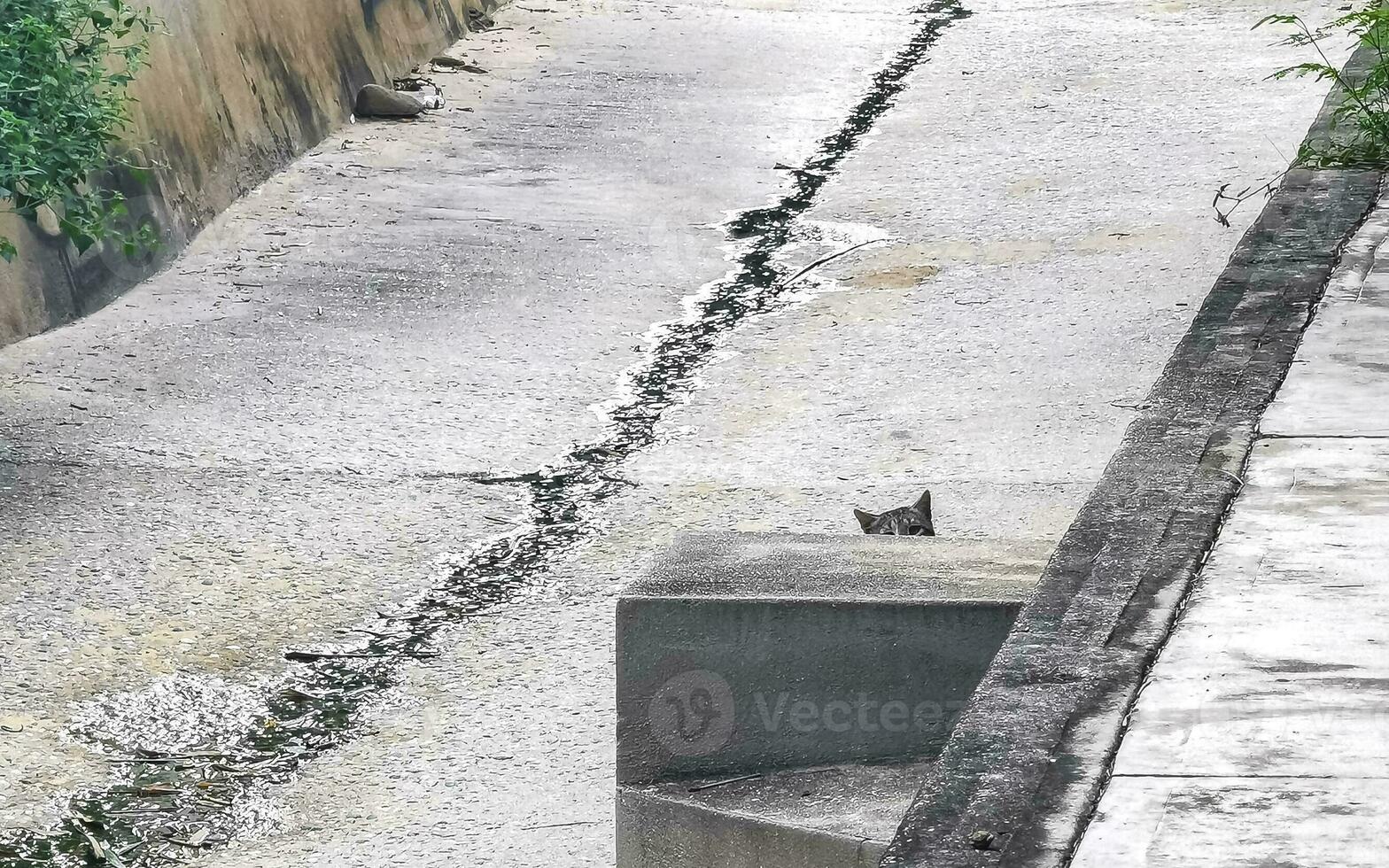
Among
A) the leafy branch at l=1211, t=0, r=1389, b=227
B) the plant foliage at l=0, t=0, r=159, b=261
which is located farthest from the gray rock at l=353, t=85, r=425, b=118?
the leafy branch at l=1211, t=0, r=1389, b=227

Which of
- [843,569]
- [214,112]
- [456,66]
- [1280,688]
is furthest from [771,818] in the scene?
[456,66]

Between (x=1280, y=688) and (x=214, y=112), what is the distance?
499cm

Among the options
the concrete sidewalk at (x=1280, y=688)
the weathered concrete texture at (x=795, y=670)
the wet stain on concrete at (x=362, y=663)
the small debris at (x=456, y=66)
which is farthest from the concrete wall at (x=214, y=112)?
the concrete sidewalk at (x=1280, y=688)

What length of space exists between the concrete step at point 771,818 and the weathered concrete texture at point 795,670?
4 centimetres

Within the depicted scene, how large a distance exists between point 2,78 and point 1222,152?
14.9 feet

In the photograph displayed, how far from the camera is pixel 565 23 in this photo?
938 centimetres

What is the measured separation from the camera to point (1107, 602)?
2.28 meters

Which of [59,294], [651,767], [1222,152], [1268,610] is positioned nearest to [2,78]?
[59,294]

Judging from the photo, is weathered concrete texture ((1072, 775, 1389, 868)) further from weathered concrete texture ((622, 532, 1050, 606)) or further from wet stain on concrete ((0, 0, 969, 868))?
wet stain on concrete ((0, 0, 969, 868))

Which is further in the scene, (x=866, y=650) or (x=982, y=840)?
(x=866, y=650)

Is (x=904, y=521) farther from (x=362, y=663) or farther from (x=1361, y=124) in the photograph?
(x=1361, y=124)

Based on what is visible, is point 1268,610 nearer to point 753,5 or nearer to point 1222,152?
point 1222,152

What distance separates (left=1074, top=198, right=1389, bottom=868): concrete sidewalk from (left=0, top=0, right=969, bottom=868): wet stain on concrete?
1591 mm

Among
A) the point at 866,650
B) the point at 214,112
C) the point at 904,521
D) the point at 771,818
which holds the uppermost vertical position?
the point at 214,112
